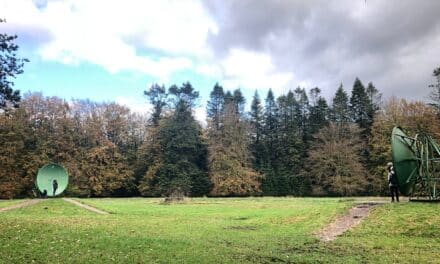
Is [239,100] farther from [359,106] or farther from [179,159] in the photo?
[359,106]

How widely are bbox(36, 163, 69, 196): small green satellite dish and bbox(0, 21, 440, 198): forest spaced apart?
22.3m

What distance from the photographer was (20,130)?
240 ft

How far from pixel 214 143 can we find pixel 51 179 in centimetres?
3963

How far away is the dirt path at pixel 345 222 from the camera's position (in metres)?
A: 21.6

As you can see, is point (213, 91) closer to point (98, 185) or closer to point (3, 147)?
point (98, 185)

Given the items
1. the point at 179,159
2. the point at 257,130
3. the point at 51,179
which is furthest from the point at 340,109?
the point at 51,179

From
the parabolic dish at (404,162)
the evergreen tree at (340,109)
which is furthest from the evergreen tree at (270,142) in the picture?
the parabolic dish at (404,162)

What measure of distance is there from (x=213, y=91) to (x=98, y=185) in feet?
114

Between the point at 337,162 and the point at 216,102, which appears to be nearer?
the point at 337,162

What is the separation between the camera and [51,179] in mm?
49906

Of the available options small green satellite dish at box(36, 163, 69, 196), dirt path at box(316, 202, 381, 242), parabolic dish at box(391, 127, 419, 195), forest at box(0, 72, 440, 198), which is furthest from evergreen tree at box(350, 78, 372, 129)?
dirt path at box(316, 202, 381, 242)

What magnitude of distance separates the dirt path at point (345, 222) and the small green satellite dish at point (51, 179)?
114 ft

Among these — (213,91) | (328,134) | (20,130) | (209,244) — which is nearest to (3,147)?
(20,130)

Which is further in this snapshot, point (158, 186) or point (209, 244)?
point (158, 186)
